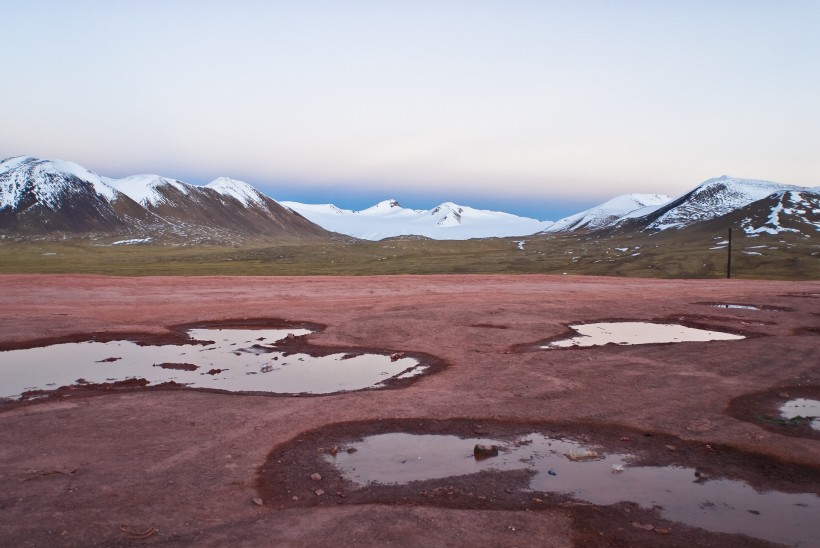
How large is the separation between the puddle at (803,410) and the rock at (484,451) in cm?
831

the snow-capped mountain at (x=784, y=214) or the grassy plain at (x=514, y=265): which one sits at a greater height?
the snow-capped mountain at (x=784, y=214)

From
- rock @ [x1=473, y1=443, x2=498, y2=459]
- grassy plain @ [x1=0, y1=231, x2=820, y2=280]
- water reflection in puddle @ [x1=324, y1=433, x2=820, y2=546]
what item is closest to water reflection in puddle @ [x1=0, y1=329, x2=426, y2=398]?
water reflection in puddle @ [x1=324, y1=433, x2=820, y2=546]

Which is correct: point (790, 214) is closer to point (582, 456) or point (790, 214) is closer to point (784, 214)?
point (784, 214)

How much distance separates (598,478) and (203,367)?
51.0 feet

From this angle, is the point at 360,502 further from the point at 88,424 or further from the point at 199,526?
the point at 88,424

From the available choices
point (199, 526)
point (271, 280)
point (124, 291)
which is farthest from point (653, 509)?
point (271, 280)

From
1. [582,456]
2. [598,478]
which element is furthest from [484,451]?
[598,478]

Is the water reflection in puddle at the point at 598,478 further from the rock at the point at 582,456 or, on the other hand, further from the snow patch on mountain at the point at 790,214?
the snow patch on mountain at the point at 790,214

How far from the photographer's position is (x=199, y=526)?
9.85 meters

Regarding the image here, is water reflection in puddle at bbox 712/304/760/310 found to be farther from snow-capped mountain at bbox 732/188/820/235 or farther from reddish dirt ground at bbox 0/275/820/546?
snow-capped mountain at bbox 732/188/820/235

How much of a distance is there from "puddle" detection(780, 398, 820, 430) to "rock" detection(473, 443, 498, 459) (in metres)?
8.31

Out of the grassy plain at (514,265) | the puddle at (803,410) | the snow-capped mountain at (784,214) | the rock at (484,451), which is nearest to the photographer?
the rock at (484,451)

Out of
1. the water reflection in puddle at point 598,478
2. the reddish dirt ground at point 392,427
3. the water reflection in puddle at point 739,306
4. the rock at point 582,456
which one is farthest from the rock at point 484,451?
the water reflection in puddle at point 739,306

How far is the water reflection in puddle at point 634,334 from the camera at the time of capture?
2811cm
